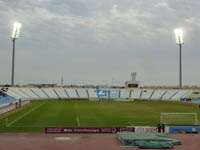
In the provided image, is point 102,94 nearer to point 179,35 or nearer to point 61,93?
point 61,93

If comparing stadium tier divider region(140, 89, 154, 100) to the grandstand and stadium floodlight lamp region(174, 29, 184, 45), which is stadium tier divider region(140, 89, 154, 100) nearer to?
the grandstand

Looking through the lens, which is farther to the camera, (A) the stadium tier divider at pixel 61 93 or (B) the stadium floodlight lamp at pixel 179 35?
(A) the stadium tier divider at pixel 61 93

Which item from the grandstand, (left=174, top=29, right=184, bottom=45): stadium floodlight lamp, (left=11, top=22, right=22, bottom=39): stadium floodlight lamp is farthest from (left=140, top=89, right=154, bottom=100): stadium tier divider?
(left=11, top=22, right=22, bottom=39): stadium floodlight lamp

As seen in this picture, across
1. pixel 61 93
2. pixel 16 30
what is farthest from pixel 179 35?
pixel 16 30

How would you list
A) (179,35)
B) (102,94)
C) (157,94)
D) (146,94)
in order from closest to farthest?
(179,35) → (157,94) → (146,94) → (102,94)

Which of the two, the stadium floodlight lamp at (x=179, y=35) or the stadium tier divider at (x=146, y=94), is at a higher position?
the stadium floodlight lamp at (x=179, y=35)

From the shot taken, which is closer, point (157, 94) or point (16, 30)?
point (16, 30)

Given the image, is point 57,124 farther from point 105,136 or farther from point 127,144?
point 127,144

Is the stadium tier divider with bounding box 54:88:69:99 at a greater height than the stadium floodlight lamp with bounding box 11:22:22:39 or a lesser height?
lesser

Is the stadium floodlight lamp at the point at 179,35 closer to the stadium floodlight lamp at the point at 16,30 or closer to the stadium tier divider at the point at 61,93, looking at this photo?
the stadium tier divider at the point at 61,93

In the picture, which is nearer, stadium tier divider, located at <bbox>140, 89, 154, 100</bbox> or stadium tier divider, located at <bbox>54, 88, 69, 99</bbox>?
stadium tier divider, located at <bbox>54, 88, 69, 99</bbox>

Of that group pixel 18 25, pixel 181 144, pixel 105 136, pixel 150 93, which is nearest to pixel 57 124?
pixel 105 136

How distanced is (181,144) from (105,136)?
794 cm

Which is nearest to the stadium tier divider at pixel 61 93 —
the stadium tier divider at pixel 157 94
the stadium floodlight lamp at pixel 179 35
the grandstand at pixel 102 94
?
the grandstand at pixel 102 94
